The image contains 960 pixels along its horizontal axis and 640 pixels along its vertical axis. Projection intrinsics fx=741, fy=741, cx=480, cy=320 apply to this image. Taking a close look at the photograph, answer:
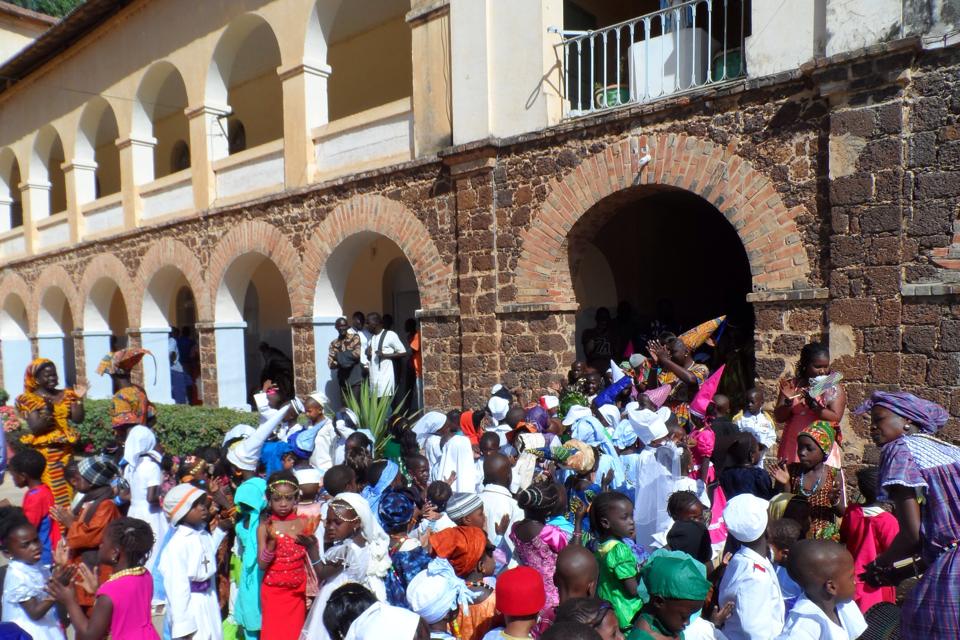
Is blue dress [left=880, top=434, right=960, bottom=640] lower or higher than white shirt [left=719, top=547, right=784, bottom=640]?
higher

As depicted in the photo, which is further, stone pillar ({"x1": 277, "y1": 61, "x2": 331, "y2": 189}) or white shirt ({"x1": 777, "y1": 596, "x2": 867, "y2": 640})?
stone pillar ({"x1": 277, "y1": 61, "x2": 331, "y2": 189})

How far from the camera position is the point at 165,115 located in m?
16.8

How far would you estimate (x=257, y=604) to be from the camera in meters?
4.17

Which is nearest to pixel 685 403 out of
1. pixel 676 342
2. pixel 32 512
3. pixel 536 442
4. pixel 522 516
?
pixel 676 342

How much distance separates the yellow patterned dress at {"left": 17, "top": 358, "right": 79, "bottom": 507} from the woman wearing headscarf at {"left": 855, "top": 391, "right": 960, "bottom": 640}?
6.03 metres

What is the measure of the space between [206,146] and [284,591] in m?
10.2

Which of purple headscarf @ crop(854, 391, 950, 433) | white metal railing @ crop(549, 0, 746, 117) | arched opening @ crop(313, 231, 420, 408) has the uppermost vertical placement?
white metal railing @ crop(549, 0, 746, 117)

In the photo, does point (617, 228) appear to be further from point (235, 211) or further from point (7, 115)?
point (7, 115)

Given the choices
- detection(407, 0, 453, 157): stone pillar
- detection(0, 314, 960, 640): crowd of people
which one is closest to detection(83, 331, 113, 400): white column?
detection(407, 0, 453, 157): stone pillar

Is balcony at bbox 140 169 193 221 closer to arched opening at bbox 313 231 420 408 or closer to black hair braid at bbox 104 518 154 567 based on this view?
arched opening at bbox 313 231 420 408

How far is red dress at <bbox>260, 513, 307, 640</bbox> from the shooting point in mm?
3883

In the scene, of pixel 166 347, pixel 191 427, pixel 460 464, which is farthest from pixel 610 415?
pixel 166 347

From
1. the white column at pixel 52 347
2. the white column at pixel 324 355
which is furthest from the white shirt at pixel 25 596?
the white column at pixel 52 347

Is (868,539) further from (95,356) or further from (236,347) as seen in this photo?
(95,356)
